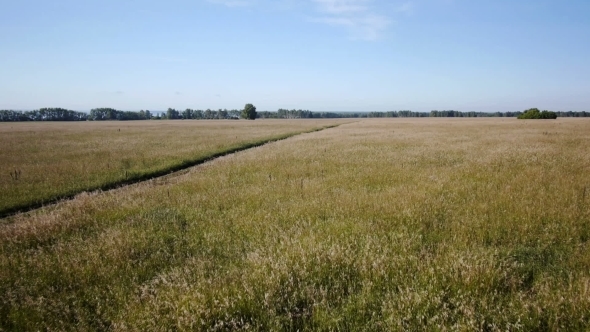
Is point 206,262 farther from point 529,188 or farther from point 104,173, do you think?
point 104,173

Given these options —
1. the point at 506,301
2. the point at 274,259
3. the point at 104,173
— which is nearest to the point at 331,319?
the point at 274,259

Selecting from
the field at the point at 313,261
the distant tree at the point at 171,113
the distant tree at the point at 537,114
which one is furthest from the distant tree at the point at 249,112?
the field at the point at 313,261

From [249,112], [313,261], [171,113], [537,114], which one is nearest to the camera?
[313,261]

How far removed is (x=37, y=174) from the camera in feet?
53.6

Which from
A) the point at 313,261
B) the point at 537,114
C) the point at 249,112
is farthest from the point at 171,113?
the point at 313,261

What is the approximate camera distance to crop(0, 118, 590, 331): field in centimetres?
389

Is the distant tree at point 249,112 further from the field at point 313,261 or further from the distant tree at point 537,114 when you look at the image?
the field at point 313,261

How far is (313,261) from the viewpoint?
512cm

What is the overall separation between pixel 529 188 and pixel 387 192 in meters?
4.05

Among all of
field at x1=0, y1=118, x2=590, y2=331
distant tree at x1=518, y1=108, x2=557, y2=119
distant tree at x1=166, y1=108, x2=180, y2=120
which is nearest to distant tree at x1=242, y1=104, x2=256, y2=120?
distant tree at x1=166, y1=108, x2=180, y2=120

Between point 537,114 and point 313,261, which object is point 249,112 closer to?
point 537,114

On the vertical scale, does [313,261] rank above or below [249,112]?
below

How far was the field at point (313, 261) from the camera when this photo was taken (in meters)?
3.89

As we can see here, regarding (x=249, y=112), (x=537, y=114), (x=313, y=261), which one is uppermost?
(x=249, y=112)
